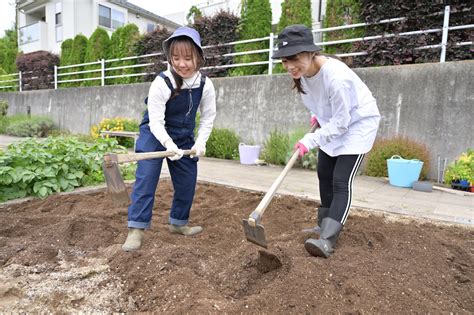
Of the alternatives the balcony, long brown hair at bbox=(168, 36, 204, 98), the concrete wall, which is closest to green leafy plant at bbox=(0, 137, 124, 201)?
long brown hair at bbox=(168, 36, 204, 98)

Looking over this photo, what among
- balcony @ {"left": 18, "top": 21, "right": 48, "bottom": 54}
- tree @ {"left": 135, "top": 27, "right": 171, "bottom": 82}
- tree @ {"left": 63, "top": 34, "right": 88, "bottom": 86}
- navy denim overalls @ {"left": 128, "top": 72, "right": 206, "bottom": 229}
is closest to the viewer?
navy denim overalls @ {"left": 128, "top": 72, "right": 206, "bottom": 229}

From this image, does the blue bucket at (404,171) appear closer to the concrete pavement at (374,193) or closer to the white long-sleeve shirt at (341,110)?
the concrete pavement at (374,193)

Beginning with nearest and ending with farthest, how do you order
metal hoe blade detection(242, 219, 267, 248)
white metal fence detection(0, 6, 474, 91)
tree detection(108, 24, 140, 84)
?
metal hoe blade detection(242, 219, 267, 248)
white metal fence detection(0, 6, 474, 91)
tree detection(108, 24, 140, 84)

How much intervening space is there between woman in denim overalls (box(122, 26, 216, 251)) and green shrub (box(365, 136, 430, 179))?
3555 mm

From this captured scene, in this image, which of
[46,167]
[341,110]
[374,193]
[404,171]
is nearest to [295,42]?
[341,110]

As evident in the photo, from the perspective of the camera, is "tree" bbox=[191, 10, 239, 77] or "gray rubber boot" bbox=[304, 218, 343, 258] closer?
"gray rubber boot" bbox=[304, 218, 343, 258]

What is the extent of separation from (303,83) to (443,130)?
3739 mm

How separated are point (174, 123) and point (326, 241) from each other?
132 centimetres

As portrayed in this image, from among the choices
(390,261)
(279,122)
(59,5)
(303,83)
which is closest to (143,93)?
(279,122)

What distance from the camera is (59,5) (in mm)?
19969

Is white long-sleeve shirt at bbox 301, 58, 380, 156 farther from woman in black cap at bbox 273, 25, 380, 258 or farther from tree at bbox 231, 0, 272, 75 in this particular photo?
tree at bbox 231, 0, 272, 75

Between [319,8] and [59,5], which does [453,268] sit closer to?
[319,8]

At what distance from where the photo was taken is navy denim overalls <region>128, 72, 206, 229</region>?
2.39 m

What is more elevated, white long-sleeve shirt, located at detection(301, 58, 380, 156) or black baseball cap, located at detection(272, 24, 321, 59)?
black baseball cap, located at detection(272, 24, 321, 59)
